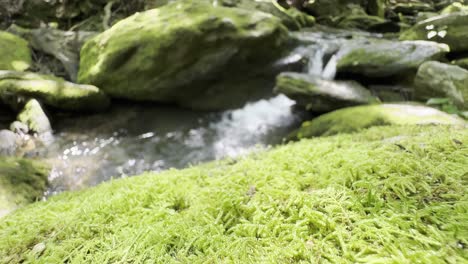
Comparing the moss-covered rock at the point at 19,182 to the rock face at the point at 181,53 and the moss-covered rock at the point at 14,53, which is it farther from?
the moss-covered rock at the point at 14,53

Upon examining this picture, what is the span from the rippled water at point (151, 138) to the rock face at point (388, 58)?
2.09m

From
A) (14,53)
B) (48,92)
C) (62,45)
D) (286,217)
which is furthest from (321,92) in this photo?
(14,53)

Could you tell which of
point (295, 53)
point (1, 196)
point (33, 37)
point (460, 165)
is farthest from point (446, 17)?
point (33, 37)

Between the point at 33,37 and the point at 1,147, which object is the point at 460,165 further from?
the point at 33,37

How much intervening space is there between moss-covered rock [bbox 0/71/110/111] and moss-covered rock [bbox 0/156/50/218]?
274 cm

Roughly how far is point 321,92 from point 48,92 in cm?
727

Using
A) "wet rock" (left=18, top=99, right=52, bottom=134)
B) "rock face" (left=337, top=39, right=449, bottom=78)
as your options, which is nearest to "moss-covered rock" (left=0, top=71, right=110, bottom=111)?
"wet rock" (left=18, top=99, right=52, bottom=134)

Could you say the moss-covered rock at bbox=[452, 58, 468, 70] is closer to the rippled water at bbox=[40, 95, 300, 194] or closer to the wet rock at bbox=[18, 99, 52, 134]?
the rippled water at bbox=[40, 95, 300, 194]

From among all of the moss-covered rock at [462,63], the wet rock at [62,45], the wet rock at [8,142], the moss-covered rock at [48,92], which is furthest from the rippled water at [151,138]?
the moss-covered rock at [462,63]

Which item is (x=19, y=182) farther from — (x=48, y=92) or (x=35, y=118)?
(x=48, y=92)

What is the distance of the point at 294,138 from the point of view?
618 cm

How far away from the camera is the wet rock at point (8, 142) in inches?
220

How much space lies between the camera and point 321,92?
21.7 ft

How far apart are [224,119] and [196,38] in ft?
8.13
